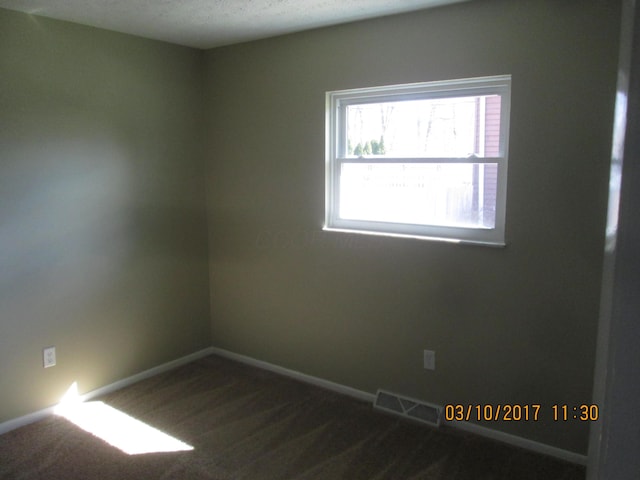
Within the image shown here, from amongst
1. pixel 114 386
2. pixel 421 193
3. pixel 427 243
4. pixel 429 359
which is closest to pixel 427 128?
pixel 421 193

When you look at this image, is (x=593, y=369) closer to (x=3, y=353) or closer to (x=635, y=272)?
(x=635, y=272)

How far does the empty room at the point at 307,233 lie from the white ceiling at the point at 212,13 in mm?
24

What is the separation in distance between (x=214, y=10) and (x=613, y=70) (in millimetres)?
1946

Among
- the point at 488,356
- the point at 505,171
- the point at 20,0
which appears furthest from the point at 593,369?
the point at 20,0

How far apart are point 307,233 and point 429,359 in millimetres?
1103

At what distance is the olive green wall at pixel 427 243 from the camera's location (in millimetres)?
2377

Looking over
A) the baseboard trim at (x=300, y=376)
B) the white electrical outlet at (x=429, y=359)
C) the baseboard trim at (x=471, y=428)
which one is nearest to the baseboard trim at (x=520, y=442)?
the baseboard trim at (x=471, y=428)

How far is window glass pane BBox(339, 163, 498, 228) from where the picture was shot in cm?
275

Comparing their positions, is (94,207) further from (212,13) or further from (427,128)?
(427,128)

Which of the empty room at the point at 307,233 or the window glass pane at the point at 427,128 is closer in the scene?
the empty room at the point at 307,233

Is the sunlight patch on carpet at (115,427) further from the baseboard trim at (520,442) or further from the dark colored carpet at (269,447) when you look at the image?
the baseboard trim at (520,442)

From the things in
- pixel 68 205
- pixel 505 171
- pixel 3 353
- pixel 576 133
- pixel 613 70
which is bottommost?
pixel 3 353

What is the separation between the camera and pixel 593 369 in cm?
241

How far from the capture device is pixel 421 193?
2963 millimetres
